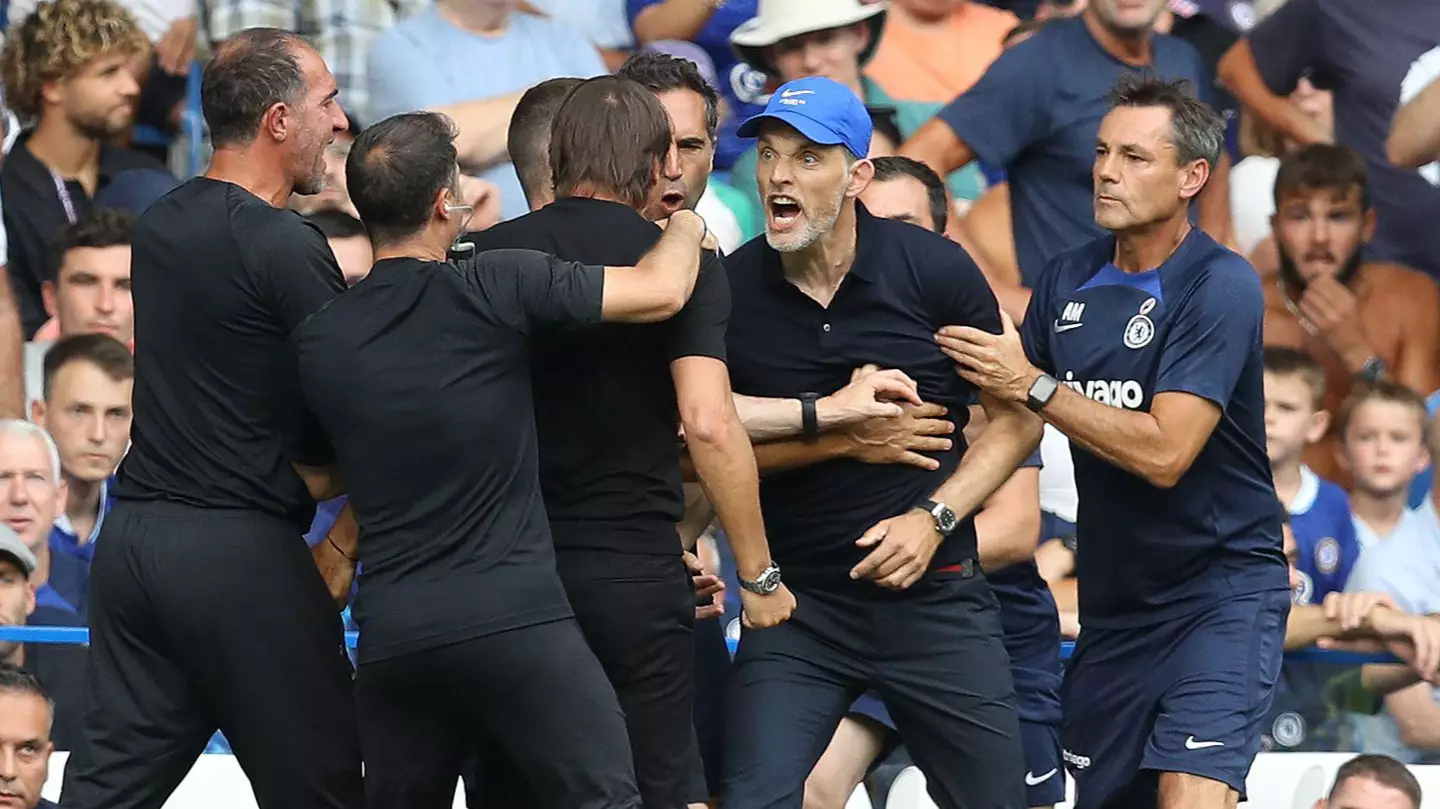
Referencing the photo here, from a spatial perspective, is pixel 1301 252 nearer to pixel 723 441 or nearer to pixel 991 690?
pixel 991 690

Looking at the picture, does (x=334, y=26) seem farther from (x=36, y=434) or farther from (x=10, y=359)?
Result: (x=36, y=434)

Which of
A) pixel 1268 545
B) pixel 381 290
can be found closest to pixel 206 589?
pixel 381 290

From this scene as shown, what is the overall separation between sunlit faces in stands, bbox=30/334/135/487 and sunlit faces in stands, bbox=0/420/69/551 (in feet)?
0.45

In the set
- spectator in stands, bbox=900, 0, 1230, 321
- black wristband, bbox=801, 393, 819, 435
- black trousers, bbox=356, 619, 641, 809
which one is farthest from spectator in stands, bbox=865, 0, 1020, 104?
black trousers, bbox=356, 619, 641, 809

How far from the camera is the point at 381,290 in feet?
15.4

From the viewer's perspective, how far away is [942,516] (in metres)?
5.58

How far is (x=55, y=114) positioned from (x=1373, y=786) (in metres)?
4.83

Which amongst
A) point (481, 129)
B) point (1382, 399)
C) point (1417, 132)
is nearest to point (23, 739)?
point (481, 129)

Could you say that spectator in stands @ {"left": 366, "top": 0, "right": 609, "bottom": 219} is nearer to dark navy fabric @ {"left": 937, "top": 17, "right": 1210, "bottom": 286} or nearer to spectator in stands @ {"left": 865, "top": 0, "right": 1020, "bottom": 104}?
spectator in stands @ {"left": 865, "top": 0, "right": 1020, "bottom": 104}

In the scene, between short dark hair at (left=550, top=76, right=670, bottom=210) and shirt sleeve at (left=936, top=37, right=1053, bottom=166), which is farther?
shirt sleeve at (left=936, top=37, right=1053, bottom=166)

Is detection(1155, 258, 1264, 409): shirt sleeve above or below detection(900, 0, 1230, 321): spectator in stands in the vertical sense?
above

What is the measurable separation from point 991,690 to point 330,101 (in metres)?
2.14

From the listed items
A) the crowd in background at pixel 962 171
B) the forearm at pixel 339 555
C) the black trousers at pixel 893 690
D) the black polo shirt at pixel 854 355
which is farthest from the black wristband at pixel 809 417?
the crowd in background at pixel 962 171

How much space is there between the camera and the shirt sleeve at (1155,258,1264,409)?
5660 mm
